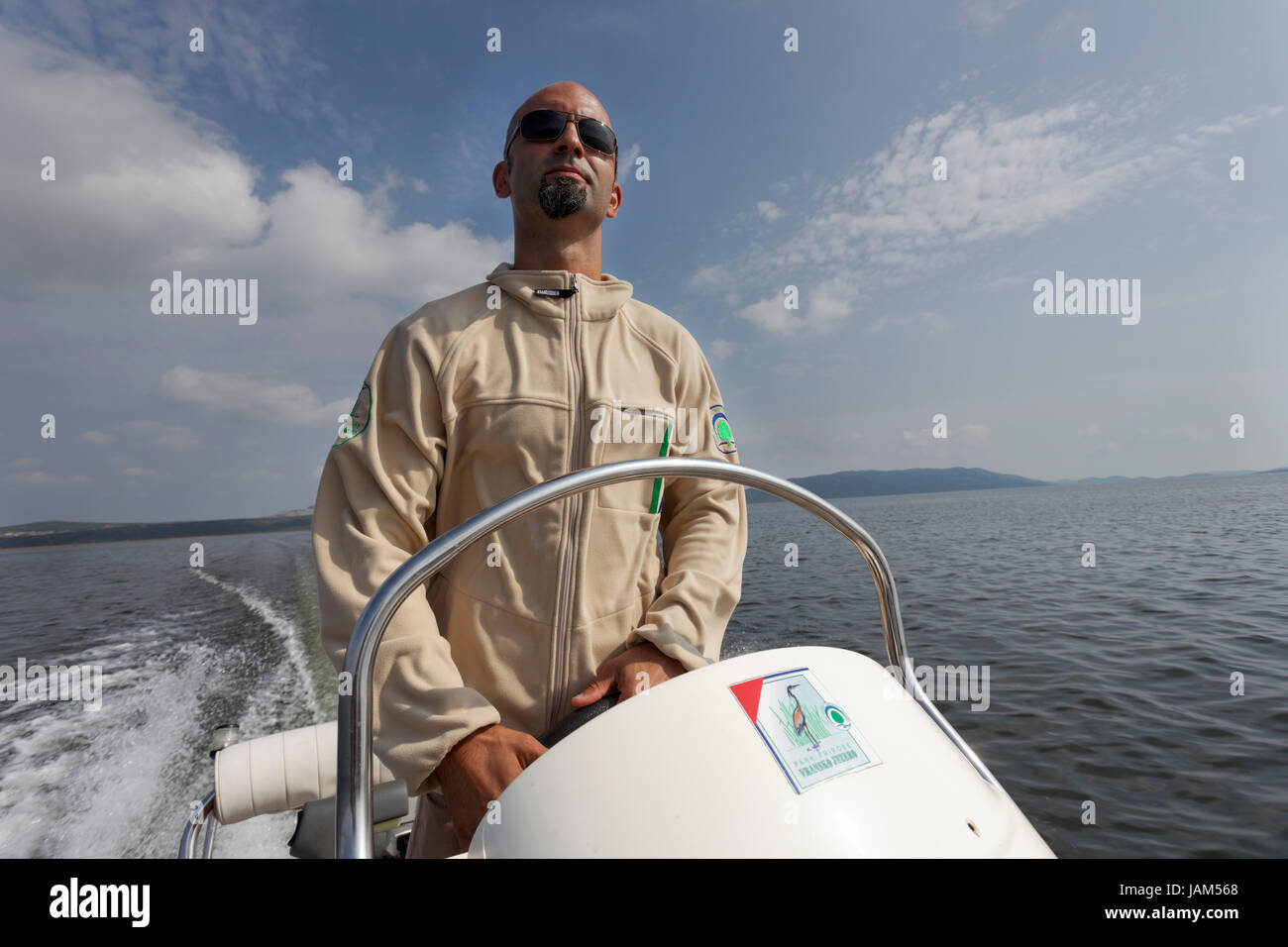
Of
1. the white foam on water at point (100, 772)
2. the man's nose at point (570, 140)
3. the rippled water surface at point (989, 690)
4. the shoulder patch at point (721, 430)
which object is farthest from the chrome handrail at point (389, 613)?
the white foam on water at point (100, 772)

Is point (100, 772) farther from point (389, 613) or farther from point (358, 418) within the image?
point (389, 613)

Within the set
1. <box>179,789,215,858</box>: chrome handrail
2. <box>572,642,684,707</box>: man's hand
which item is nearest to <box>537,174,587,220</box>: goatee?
<box>572,642,684,707</box>: man's hand

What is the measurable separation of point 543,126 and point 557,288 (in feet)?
1.43

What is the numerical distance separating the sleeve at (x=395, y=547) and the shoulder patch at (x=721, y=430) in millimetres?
668

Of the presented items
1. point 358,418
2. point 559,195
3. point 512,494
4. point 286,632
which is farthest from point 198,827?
point 286,632

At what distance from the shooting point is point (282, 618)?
895 cm

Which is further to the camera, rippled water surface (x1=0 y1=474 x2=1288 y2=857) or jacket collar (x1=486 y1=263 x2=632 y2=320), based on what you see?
rippled water surface (x1=0 y1=474 x2=1288 y2=857)

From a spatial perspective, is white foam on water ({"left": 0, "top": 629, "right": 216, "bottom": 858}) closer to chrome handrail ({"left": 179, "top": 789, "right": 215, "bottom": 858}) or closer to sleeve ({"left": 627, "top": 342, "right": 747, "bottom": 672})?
chrome handrail ({"left": 179, "top": 789, "right": 215, "bottom": 858})

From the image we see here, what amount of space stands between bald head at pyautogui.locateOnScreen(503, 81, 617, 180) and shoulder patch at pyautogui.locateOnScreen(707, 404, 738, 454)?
26.5 inches

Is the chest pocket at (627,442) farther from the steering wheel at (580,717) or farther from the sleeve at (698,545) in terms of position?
the steering wheel at (580,717)

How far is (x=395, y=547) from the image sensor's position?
1.29 meters

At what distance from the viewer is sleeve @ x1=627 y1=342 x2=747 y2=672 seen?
1.36 metres
